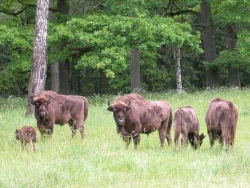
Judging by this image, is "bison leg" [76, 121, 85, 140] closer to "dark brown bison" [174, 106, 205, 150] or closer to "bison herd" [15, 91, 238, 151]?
"bison herd" [15, 91, 238, 151]

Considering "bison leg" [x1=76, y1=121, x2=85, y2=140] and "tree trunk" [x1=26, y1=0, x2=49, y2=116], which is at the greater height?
"tree trunk" [x1=26, y1=0, x2=49, y2=116]

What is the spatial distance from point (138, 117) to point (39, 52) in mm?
9449

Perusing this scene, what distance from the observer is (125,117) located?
536 inches

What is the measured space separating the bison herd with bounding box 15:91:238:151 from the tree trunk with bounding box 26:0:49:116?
6.64 meters

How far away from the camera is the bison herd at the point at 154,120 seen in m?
13.0

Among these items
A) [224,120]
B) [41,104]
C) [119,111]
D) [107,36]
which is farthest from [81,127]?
[107,36]

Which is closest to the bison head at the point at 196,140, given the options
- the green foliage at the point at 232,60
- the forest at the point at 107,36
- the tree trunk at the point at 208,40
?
the forest at the point at 107,36

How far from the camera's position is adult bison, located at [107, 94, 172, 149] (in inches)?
525

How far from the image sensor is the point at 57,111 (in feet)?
52.0

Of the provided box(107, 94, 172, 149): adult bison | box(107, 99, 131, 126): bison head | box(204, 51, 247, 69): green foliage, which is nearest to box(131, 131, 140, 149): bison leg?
box(107, 94, 172, 149): adult bison

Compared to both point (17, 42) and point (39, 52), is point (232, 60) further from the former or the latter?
point (39, 52)

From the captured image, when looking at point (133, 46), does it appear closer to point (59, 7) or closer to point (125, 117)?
point (59, 7)

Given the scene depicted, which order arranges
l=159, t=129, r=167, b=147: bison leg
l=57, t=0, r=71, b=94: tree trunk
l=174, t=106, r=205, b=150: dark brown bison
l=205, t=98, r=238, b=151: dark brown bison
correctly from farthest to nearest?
l=57, t=0, r=71, b=94: tree trunk
l=159, t=129, r=167, b=147: bison leg
l=174, t=106, r=205, b=150: dark brown bison
l=205, t=98, r=238, b=151: dark brown bison

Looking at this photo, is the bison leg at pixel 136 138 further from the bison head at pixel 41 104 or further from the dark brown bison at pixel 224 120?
the bison head at pixel 41 104
